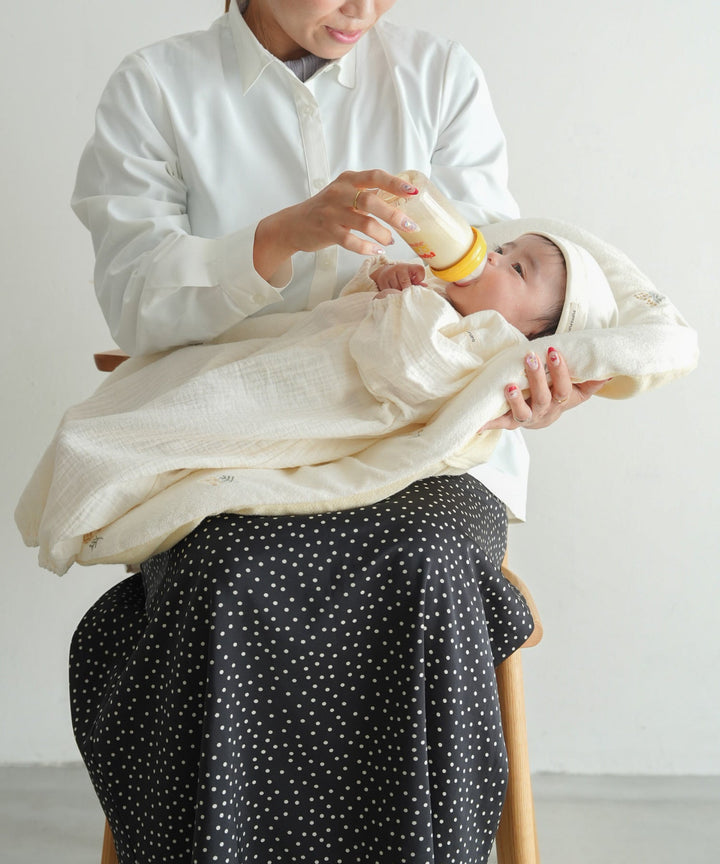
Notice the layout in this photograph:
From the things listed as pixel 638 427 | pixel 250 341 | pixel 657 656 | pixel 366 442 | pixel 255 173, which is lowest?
pixel 657 656

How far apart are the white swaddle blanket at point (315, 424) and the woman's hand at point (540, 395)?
0.01 meters

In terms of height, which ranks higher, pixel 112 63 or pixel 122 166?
pixel 112 63

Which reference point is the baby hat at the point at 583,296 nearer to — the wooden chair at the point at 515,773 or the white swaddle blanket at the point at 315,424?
the white swaddle blanket at the point at 315,424

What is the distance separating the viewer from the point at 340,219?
1.07 m

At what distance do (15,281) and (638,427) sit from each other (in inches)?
46.7

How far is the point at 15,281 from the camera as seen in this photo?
1791 mm

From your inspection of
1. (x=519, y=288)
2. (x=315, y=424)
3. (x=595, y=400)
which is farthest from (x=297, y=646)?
(x=595, y=400)

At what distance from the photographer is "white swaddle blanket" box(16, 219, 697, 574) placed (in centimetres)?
103

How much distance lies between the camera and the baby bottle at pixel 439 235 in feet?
3.53

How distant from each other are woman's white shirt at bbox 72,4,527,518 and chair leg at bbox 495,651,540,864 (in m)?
0.24

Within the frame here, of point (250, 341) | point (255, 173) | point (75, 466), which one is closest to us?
point (75, 466)

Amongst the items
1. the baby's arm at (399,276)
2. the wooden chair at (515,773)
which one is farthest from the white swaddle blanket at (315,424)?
the wooden chair at (515,773)

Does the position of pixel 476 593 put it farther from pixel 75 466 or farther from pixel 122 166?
pixel 122 166

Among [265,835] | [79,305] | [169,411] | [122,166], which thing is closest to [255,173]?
[122,166]
